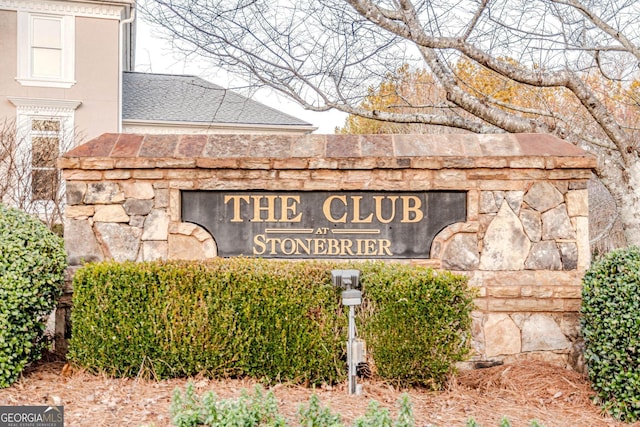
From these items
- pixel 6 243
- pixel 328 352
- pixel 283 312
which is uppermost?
pixel 6 243

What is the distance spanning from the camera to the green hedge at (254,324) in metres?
3.41

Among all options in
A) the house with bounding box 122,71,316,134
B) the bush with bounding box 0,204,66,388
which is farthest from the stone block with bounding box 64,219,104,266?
the house with bounding box 122,71,316,134

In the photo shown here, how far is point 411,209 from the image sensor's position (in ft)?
14.1

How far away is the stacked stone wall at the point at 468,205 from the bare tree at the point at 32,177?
3897mm

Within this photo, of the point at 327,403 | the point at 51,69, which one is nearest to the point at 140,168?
the point at 327,403

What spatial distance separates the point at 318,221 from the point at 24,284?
2.15 meters

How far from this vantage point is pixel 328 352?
3.46 m

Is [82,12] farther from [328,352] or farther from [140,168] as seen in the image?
[328,352]

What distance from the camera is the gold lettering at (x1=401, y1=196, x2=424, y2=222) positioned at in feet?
14.1

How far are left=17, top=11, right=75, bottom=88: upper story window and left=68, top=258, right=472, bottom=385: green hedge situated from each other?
8.99 meters

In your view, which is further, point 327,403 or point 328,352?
point 328,352

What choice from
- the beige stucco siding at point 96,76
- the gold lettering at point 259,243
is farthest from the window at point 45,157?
the gold lettering at point 259,243

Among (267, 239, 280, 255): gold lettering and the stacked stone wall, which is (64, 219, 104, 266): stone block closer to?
the stacked stone wall

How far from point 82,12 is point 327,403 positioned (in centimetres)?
1081
